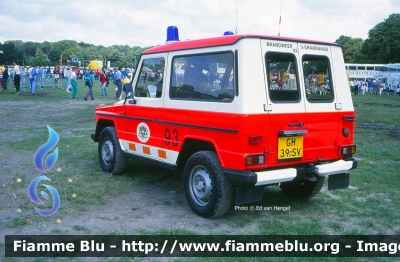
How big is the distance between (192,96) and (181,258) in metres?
2.28

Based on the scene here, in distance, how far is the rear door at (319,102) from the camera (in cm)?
534

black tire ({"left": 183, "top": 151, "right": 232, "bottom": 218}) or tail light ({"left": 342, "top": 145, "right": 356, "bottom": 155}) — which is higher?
tail light ({"left": 342, "top": 145, "right": 356, "bottom": 155})

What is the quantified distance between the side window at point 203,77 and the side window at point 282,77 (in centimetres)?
50

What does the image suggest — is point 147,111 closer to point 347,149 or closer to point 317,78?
point 317,78

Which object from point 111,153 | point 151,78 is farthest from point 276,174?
point 111,153

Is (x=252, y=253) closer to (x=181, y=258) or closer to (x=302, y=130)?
(x=181, y=258)

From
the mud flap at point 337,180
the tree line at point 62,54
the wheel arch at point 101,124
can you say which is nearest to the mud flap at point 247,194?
the mud flap at point 337,180

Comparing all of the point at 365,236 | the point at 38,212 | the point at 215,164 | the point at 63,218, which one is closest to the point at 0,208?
the point at 38,212

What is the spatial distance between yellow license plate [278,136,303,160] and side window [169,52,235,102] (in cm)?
88

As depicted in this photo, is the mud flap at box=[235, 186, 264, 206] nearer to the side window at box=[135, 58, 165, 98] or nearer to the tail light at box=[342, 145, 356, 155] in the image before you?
the tail light at box=[342, 145, 356, 155]

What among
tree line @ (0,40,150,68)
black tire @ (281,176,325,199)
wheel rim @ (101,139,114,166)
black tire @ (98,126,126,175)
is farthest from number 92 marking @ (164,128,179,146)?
tree line @ (0,40,150,68)

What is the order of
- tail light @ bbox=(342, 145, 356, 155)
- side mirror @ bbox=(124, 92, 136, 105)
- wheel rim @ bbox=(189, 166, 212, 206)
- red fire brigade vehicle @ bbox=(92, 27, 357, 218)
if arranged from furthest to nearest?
side mirror @ bbox=(124, 92, 136, 105)
tail light @ bbox=(342, 145, 356, 155)
wheel rim @ bbox=(189, 166, 212, 206)
red fire brigade vehicle @ bbox=(92, 27, 357, 218)

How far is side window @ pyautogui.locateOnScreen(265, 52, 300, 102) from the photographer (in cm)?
504

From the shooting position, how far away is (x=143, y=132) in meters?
6.57
